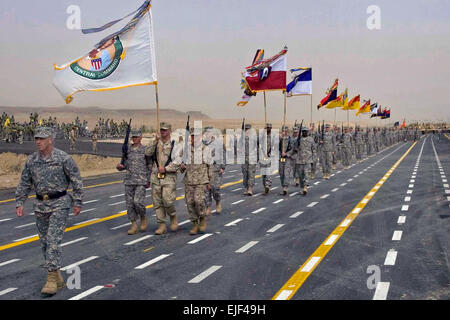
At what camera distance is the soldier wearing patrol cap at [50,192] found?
21.6ft

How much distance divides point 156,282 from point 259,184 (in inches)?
512

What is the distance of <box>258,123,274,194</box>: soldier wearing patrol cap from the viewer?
16234 millimetres

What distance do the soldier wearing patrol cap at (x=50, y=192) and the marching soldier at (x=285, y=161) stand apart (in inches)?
397

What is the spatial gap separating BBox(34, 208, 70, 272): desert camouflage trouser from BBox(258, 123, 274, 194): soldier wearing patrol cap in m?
10.0

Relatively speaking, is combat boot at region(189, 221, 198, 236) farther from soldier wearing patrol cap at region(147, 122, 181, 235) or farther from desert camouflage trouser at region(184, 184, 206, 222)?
soldier wearing patrol cap at region(147, 122, 181, 235)

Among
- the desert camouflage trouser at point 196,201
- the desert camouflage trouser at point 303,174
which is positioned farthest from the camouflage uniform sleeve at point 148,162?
the desert camouflage trouser at point 303,174

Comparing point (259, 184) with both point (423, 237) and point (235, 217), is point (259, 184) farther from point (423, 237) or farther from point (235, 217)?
point (423, 237)

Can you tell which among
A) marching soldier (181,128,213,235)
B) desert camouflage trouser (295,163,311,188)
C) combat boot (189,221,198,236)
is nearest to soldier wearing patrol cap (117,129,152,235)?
marching soldier (181,128,213,235)

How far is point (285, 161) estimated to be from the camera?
1652 cm

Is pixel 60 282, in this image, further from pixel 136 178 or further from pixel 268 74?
pixel 268 74

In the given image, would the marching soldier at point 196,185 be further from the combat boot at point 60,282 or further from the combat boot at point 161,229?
the combat boot at point 60,282

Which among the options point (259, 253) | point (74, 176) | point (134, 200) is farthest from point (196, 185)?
point (74, 176)

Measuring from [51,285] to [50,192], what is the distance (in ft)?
3.89
